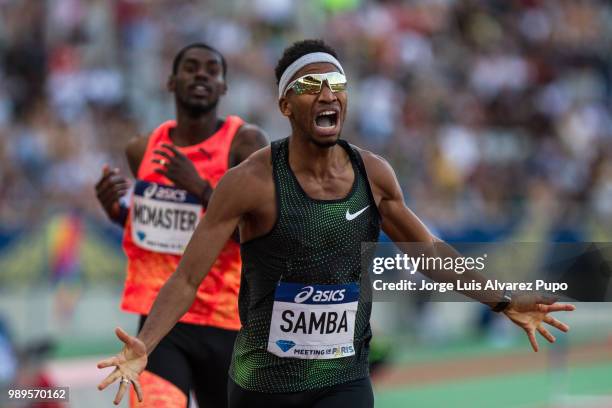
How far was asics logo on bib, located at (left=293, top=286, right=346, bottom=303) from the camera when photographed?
16.8ft

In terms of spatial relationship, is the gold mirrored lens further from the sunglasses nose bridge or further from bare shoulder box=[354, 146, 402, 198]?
bare shoulder box=[354, 146, 402, 198]

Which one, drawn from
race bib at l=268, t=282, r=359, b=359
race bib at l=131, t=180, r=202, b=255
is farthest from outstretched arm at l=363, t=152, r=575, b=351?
race bib at l=131, t=180, r=202, b=255

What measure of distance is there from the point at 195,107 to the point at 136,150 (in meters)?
0.48

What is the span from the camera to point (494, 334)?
57.2ft

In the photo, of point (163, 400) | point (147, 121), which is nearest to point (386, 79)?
point (147, 121)

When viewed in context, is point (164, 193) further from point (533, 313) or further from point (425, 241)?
point (533, 313)

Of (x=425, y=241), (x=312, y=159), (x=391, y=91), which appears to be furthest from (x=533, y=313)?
(x=391, y=91)

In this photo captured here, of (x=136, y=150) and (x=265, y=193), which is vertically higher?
(x=136, y=150)

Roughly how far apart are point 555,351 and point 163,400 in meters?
8.37

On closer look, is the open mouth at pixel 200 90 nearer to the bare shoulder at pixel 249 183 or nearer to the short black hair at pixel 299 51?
the short black hair at pixel 299 51

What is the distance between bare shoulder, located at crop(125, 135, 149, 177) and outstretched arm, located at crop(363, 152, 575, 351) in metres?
2.02

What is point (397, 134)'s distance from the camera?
701 inches

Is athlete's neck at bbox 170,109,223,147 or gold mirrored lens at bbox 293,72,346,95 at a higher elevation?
athlete's neck at bbox 170,109,223,147

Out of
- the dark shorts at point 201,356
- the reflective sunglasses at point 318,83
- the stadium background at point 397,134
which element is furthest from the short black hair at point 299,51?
the stadium background at point 397,134
